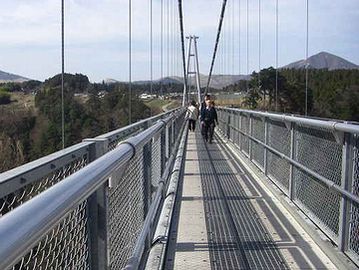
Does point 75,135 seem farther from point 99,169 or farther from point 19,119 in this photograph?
point 99,169

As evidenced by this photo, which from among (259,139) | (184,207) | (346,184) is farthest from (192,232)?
(259,139)

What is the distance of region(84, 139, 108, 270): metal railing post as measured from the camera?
6.00 ft

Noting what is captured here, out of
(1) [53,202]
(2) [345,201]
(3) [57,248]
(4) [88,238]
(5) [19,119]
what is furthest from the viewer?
(5) [19,119]

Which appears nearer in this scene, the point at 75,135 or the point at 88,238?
the point at 88,238

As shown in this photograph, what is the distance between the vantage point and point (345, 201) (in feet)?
11.1

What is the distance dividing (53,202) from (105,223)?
90 centimetres

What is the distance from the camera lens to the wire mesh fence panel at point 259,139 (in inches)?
301

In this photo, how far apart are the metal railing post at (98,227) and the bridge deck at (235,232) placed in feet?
5.53

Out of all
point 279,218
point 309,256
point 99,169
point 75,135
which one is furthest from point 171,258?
point 75,135

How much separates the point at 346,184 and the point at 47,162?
7.86ft

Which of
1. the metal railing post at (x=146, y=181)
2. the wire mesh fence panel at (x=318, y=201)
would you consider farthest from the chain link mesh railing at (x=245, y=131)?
the metal railing post at (x=146, y=181)

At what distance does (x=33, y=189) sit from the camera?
144cm

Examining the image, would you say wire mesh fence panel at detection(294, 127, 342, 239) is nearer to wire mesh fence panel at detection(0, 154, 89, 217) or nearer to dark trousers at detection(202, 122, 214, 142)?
wire mesh fence panel at detection(0, 154, 89, 217)

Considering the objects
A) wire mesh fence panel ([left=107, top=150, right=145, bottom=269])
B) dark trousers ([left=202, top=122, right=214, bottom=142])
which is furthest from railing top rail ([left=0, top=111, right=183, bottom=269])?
dark trousers ([left=202, top=122, right=214, bottom=142])
